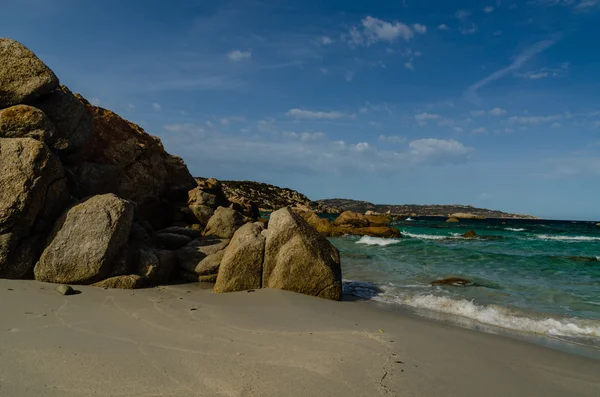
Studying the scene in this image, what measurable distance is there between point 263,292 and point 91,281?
3.68 meters

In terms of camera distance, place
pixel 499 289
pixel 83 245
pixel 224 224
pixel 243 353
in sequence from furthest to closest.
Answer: pixel 224 224, pixel 499 289, pixel 83 245, pixel 243 353

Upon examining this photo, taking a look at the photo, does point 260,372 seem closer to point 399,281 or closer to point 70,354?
point 70,354

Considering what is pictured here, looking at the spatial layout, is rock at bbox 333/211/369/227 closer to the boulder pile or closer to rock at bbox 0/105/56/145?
the boulder pile

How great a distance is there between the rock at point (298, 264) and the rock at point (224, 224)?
4.52 meters

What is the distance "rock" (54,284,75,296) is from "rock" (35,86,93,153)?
175 inches

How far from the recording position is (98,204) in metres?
8.71

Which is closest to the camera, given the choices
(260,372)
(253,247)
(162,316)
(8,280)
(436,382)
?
(260,372)

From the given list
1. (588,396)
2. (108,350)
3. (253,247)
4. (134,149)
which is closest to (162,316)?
(108,350)

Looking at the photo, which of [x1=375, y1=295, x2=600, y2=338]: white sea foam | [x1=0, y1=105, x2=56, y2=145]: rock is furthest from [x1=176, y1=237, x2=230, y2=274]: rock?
[x1=375, y1=295, x2=600, y2=338]: white sea foam

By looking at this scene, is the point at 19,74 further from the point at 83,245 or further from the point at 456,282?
the point at 456,282

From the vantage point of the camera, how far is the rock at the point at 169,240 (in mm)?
11586

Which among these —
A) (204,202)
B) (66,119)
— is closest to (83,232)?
(66,119)

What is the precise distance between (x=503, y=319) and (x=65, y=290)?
9.09 meters

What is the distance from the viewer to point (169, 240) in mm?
11773
